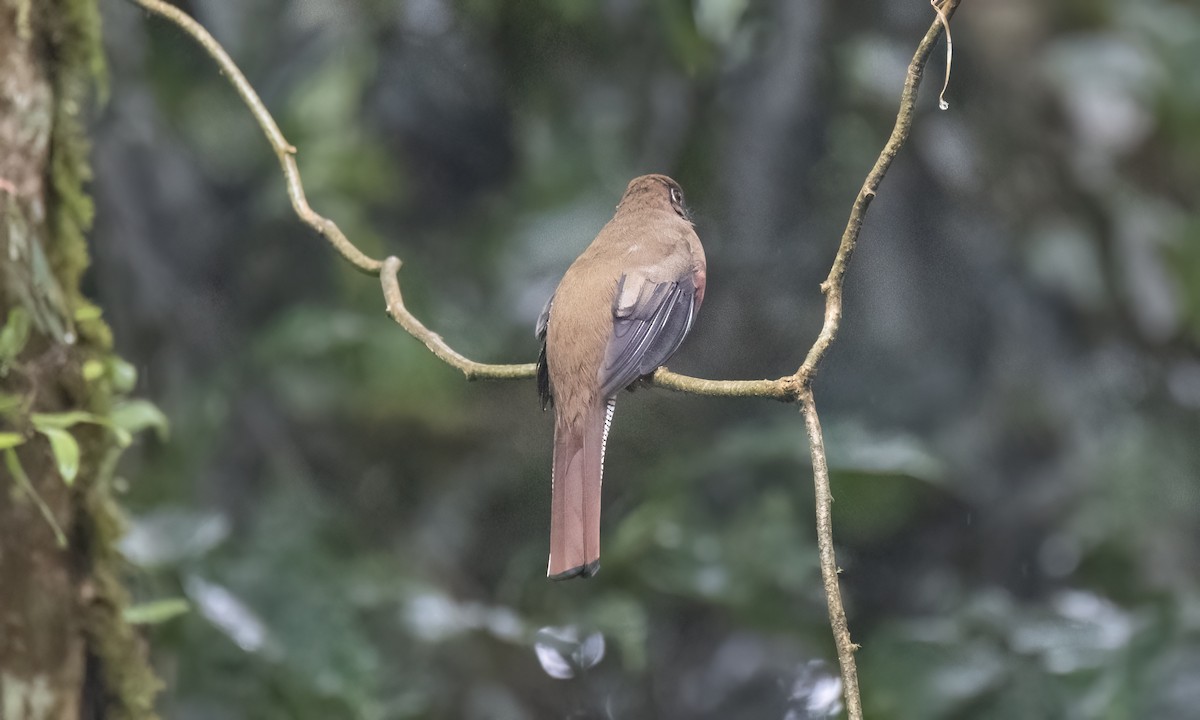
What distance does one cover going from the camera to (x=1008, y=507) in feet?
9.62

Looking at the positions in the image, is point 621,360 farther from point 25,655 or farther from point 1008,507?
point 1008,507

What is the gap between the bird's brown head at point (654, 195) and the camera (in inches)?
74.6

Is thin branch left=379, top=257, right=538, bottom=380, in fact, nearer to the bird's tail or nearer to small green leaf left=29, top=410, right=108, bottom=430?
the bird's tail

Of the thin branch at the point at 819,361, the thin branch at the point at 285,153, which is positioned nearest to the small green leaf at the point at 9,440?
the thin branch at the point at 285,153

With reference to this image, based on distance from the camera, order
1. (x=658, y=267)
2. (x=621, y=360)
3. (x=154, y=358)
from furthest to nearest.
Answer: (x=154, y=358)
(x=658, y=267)
(x=621, y=360)

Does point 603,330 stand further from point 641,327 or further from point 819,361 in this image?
point 819,361

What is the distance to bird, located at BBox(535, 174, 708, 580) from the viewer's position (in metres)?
1.41

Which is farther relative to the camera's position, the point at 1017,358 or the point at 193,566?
the point at 1017,358

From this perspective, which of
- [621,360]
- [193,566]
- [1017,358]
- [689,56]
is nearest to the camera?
[621,360]

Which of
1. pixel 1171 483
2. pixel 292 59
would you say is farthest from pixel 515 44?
pixel 1171 483

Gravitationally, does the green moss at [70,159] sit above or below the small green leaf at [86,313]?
above

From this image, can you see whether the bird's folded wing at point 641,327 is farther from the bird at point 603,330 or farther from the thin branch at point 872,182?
the thin branch at point 872,182

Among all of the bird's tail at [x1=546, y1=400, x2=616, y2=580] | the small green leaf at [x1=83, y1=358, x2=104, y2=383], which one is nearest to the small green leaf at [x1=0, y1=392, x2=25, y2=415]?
the small green leaf at [x1=83, y1=358, x2=104, y2=383]

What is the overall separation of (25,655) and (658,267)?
1032 mm
